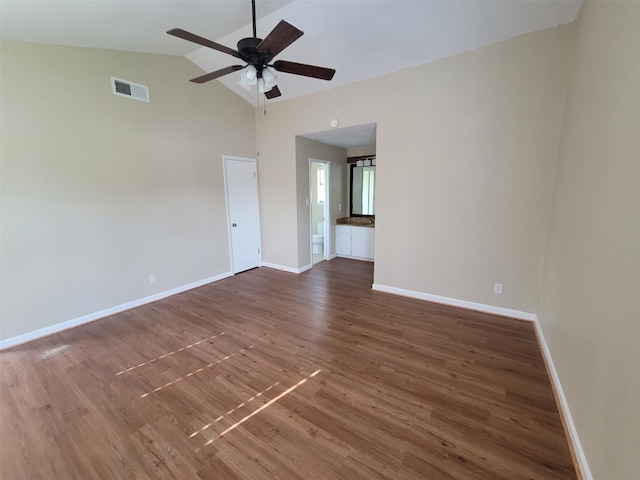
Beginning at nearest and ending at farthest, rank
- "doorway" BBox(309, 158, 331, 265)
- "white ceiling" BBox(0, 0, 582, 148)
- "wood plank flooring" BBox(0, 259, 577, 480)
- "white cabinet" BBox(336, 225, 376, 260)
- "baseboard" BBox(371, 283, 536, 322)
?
"wood plank flooring" BBox(0, 259, 577, 480) → "white ceiling" BBox(0, 0, 582, 148) → "baseboard" BBox(371, 283, 536, 322) → "doorway" BBox(309, 158, 331, 265) → "white cabinet" BBox(336, 225, 376, 260)

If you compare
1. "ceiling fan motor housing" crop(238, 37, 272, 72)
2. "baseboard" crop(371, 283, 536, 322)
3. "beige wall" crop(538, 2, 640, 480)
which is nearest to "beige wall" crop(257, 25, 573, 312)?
"baseboard" crop(371, 283, 536, 322)

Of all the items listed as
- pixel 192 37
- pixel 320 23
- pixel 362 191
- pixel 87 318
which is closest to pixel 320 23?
pixel 320 23

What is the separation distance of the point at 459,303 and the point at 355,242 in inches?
103

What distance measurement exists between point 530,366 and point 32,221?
486cm

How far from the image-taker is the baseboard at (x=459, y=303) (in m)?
3.03

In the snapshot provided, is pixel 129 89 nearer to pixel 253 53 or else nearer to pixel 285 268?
pixel 253 53

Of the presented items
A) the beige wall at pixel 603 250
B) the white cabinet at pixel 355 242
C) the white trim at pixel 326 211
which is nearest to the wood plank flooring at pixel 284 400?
the beige wall at pixel 603 250

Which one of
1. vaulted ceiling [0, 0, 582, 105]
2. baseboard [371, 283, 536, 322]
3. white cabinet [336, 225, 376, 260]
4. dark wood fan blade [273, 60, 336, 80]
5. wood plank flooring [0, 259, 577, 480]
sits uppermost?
vaulted ceiling [0, 0, 582, 105]

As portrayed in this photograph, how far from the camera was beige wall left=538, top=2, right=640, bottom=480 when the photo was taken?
112 centimetres

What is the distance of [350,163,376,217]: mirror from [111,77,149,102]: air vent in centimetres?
392

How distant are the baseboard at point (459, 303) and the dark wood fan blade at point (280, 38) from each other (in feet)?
10.2

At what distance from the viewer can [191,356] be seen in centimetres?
246

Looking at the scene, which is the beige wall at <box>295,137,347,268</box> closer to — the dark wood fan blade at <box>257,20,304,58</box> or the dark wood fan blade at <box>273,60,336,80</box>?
the dark wood fan blade at <box>273,60,336,80</box>

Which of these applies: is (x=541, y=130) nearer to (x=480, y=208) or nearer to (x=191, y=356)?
(x=480, y=208)
